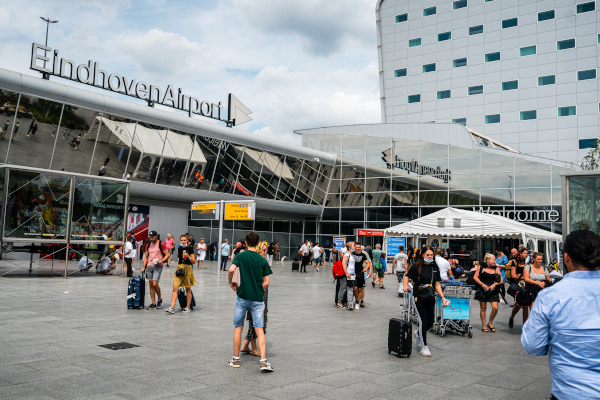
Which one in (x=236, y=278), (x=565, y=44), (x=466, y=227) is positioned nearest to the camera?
(x=236, y=278)

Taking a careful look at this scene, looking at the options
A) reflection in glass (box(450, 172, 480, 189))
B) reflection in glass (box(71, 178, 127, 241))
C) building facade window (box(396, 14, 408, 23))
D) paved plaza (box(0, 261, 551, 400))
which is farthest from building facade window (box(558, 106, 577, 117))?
reflection in glass (box(71, 178, 127, 241))

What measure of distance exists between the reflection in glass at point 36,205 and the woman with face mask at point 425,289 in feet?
49.8

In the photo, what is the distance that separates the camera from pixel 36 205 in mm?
18062

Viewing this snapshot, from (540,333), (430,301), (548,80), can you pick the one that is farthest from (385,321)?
(548,80)

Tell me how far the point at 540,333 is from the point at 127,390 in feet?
13.5

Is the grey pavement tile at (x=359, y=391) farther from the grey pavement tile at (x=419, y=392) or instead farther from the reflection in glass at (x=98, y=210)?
the reflection in glass at (x=98, y=210)

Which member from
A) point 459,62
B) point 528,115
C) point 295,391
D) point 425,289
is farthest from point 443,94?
point 295,391

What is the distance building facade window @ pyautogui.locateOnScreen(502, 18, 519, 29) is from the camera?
4488cm

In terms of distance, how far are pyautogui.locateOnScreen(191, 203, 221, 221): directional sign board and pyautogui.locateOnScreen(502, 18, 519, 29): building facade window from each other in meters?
36.6

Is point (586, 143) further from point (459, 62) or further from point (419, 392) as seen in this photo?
point (419, 392)

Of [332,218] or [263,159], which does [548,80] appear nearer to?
[332,218]

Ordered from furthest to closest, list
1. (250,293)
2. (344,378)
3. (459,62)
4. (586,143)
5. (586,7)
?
(459,62) < (586,7) < (586,143) < (250,293) < (344,378)

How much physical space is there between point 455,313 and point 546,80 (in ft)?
134

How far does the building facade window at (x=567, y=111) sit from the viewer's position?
41219 mm
